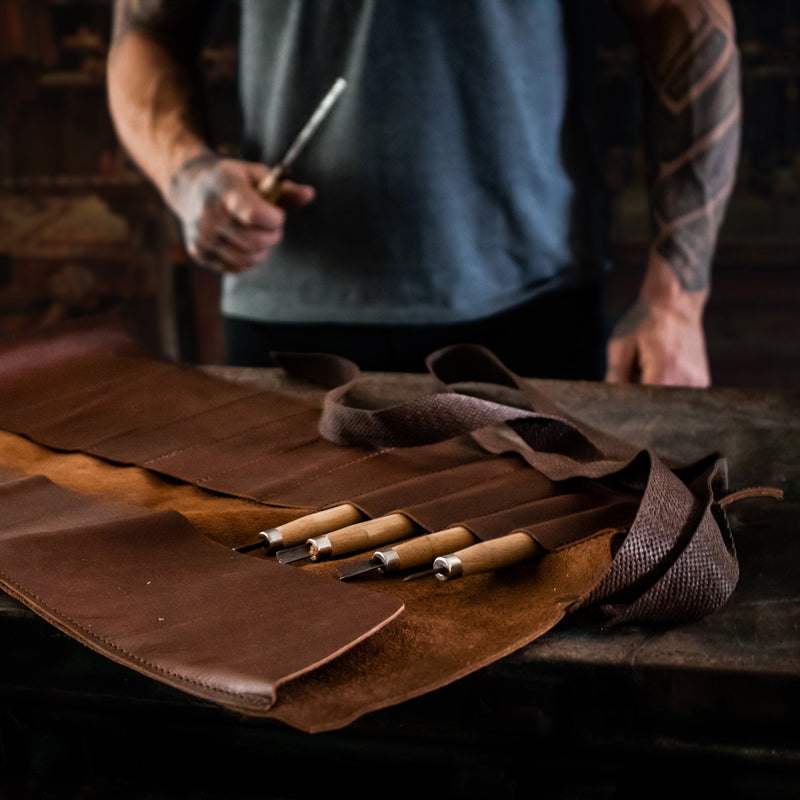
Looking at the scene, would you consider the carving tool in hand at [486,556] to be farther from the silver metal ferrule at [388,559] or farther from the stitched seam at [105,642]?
the stitched seam at [105,642]

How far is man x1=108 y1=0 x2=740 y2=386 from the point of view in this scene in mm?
1331

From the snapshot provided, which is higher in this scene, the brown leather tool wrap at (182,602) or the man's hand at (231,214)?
the man's hand at (231,214)

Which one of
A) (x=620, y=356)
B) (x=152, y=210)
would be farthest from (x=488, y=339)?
(x=152, y=210)

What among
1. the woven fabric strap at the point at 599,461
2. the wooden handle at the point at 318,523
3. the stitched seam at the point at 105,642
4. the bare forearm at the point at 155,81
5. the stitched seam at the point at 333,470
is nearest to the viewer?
the stitched seam at the point at 105,642

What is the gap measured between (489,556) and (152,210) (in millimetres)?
2860

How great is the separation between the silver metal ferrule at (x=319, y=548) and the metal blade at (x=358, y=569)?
0.02m

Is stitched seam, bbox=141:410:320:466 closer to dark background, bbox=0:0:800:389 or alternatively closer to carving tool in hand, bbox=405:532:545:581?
carving tool in hand, bbox=405:532:545:581

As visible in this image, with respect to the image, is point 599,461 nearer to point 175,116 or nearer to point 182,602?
point 182,602

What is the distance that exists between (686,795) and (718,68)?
3.75 ft

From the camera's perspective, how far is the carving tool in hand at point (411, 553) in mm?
623

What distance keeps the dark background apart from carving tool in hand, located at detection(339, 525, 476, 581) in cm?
255

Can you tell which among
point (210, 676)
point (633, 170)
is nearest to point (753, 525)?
point (210, 676)

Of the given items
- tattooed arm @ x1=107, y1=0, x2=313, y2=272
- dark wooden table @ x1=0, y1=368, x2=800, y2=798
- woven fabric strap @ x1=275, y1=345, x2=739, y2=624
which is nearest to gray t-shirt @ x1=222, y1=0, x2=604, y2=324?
tattooed arm @ x1=107, y1=0, x2=313, y2=272

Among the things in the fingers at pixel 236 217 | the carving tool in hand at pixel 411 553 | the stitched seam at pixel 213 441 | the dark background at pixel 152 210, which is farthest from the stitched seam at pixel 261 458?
the dark background at pixel 152 210
